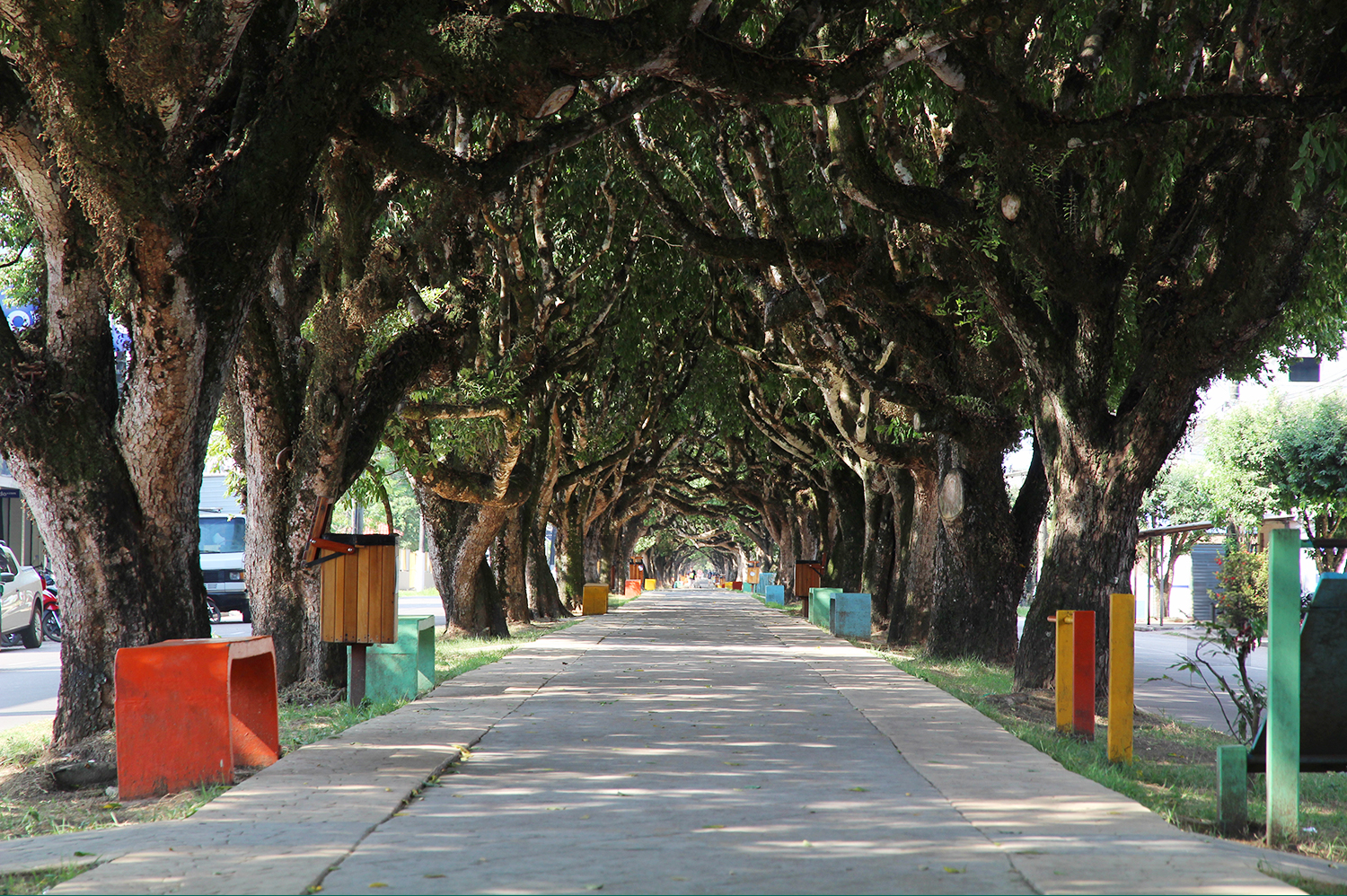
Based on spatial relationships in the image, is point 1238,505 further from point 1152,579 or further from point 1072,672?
point 1072,672

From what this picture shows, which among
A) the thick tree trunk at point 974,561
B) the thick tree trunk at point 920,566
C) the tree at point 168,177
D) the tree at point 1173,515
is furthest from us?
the tree at point 1173,515

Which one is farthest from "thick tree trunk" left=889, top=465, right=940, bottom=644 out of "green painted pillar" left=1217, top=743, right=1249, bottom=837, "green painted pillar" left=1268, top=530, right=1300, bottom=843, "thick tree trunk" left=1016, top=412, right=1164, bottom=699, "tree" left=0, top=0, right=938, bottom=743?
"green painted pillar" left=1268, top=530, right=1300, bottom=843

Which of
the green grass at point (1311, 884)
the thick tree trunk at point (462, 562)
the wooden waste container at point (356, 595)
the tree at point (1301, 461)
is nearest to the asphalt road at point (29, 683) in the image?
the wooden waste container at point (356, 595)

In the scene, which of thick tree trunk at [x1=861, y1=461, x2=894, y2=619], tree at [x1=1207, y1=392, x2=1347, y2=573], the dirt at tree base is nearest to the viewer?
the dirt at tree base

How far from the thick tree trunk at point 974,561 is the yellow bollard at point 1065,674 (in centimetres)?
494

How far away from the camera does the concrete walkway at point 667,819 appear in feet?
14.8

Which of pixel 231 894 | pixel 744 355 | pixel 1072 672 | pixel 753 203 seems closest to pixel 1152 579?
pixel 744 355

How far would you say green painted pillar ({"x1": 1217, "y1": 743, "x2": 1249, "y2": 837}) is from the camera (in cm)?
575

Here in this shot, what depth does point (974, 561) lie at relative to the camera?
1395 cm

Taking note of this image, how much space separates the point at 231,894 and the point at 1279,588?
189 inches

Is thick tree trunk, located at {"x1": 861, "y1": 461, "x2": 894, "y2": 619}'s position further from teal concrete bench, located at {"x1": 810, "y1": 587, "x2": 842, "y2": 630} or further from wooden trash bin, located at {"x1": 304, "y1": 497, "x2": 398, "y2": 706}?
wooden trash bin, located at {"x1": 304, "y1": 497, "x2": 398, "y2": 706}

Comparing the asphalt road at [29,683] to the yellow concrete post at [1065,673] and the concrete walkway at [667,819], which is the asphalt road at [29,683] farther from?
the yellow concrete post at [1065,673]

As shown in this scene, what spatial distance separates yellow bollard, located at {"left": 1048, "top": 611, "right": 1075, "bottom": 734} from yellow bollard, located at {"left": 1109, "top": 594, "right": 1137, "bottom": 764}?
0.98 m

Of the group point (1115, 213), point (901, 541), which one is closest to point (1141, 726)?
point (1115, 213)
